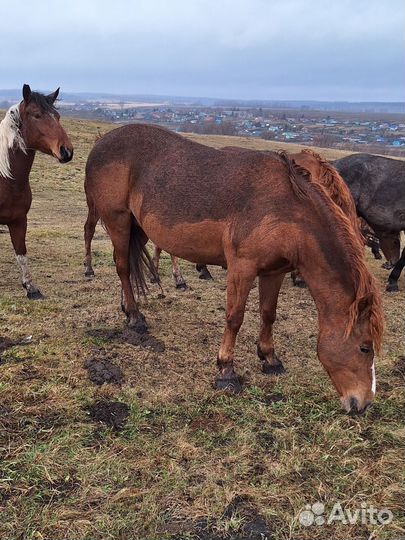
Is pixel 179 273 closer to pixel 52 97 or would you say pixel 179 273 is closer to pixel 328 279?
pixel 52 97

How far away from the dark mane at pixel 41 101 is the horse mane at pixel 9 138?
0.25 metres

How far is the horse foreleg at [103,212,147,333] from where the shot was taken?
4.97 meters

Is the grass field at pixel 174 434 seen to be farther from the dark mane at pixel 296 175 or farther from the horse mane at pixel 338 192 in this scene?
the dark mane at pixel 296 175

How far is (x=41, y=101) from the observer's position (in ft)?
18.6

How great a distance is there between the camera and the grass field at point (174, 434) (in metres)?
2.65

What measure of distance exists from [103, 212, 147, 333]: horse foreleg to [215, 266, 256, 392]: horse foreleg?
138 centimetres

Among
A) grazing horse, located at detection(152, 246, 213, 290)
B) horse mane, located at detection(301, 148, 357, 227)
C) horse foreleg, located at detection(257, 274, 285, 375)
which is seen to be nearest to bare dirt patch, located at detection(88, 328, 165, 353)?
horse foreleg, located at detection(257, 274, 285, 375)

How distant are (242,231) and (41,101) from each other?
3465mm

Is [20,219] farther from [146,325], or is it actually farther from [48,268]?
[146,325]

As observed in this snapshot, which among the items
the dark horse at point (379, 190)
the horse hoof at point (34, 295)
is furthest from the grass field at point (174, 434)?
the dark horse at point (379, 190)

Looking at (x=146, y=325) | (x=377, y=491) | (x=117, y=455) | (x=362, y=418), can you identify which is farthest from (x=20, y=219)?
(x=377, y=491)

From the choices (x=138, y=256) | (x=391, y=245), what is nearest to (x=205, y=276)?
(x=138, y=256)

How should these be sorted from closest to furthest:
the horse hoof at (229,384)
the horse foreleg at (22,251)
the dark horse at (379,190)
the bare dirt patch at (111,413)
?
the bare dirt patch at (111,413) → the horse hoof at (229,384) → the horse foreleg at (22,251) → the dark horse at (379,190)

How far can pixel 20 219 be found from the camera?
6.10 metres
